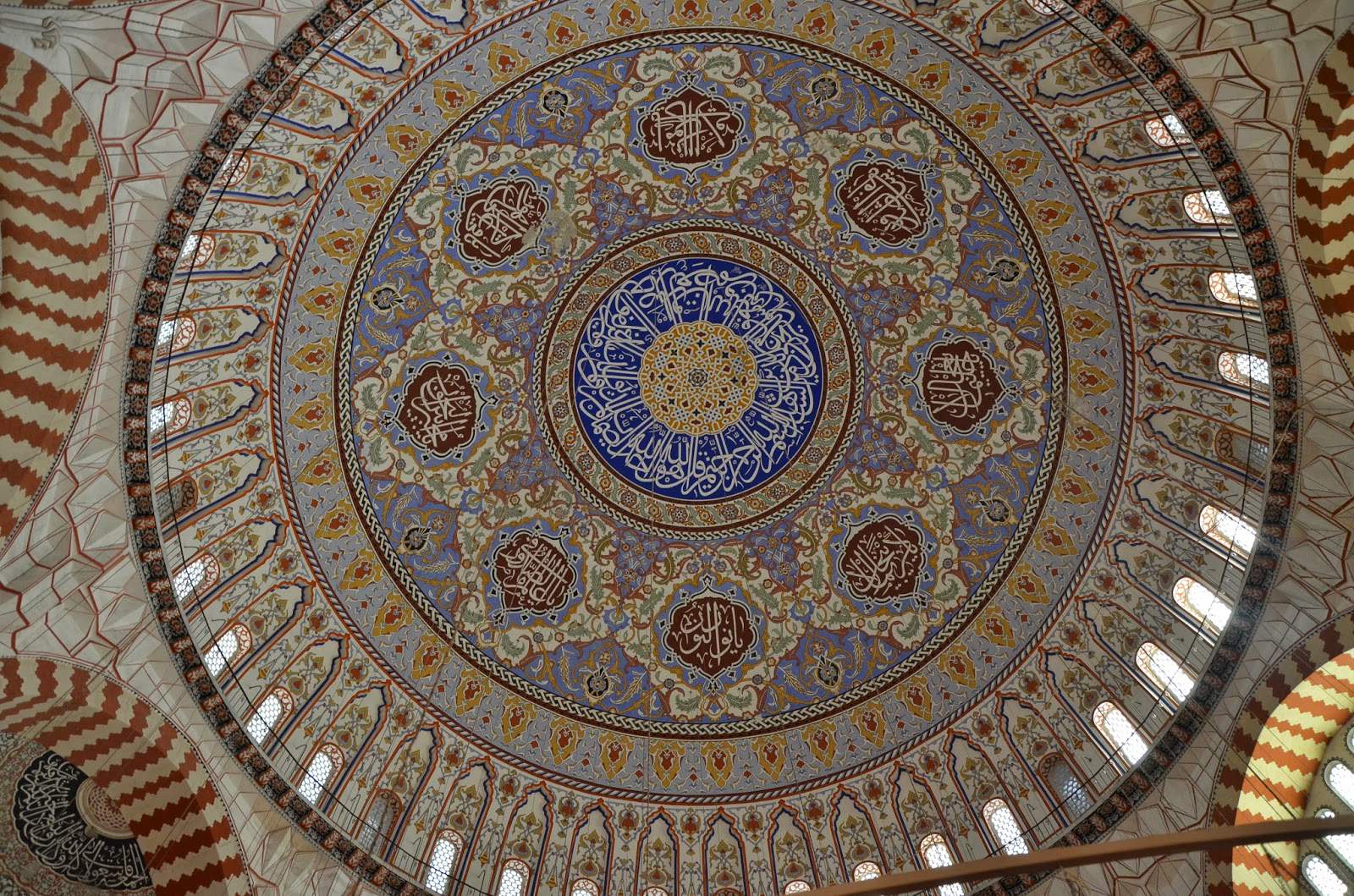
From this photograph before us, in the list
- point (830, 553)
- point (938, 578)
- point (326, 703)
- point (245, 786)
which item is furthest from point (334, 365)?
point (938, 578)

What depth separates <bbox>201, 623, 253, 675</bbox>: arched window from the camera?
10.9m

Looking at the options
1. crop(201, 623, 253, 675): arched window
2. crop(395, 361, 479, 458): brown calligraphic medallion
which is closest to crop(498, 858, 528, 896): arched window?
crop(201, 623, 253, 675): arched window

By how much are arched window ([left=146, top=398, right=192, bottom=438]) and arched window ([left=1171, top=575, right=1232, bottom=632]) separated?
1196cm

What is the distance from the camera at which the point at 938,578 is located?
13.9m

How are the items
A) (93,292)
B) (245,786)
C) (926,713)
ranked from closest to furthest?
(93,292), (245,786), (926,713)

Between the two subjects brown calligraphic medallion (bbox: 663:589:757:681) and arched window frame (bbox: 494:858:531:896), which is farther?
brown calligraphic medallion (bbox: 663:589:757:681)

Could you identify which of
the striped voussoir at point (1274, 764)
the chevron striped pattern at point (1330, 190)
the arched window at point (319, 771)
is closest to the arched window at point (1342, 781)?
the striped voussoir at point (1274, 764)

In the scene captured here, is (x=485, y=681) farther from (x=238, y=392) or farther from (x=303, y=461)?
(x=238, y=392)

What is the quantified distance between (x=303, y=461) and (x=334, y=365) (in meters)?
1.32

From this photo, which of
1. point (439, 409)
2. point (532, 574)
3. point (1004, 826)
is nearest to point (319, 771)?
point (532, 574)

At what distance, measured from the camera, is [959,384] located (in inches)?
535

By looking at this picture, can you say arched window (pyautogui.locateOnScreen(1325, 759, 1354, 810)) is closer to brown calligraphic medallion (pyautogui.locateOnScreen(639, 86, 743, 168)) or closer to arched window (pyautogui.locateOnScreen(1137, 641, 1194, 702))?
arched window (pyautogui.locateOnScreen(1137, 641, 1194, 702))

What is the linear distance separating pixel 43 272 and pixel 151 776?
5505 mm

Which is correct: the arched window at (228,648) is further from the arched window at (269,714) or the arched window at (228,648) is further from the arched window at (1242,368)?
the arched window at (1242,368)
